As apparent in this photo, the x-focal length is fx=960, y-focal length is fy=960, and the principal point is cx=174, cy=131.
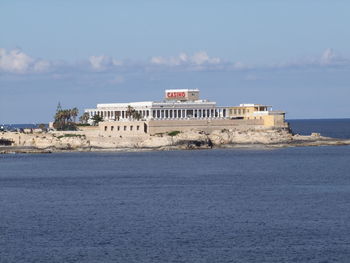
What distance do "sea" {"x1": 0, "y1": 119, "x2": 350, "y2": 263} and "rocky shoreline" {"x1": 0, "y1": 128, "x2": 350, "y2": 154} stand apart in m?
36.9

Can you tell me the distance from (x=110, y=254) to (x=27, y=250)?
5407mm

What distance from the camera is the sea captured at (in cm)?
5781

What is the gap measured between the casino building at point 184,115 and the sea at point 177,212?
136ft

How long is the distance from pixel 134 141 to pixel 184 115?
62.5ft

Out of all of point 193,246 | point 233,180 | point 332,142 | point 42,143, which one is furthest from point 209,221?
point 332,142

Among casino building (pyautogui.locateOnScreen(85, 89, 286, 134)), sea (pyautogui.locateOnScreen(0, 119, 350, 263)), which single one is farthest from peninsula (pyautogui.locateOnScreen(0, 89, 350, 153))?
sea (pyautogui.locateOnScreen(0, 119, 350, 263))

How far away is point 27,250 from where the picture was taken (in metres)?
58.7

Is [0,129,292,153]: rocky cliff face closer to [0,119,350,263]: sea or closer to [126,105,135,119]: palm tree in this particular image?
[126,105,135,119]: palm tree

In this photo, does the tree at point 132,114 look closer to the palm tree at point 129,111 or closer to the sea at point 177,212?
the palm tree at point 129,111

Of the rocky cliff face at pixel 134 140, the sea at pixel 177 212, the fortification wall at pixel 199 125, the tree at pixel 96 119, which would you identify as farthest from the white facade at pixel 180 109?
the sea at pixel 177 212

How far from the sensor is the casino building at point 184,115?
175 meters

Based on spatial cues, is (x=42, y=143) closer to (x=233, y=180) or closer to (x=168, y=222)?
(x=233, y=180)

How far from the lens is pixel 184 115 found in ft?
615

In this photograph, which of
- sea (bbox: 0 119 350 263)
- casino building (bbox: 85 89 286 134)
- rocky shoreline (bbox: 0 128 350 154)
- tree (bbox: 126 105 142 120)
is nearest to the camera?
sea (bbox: 0 119 350 263)
